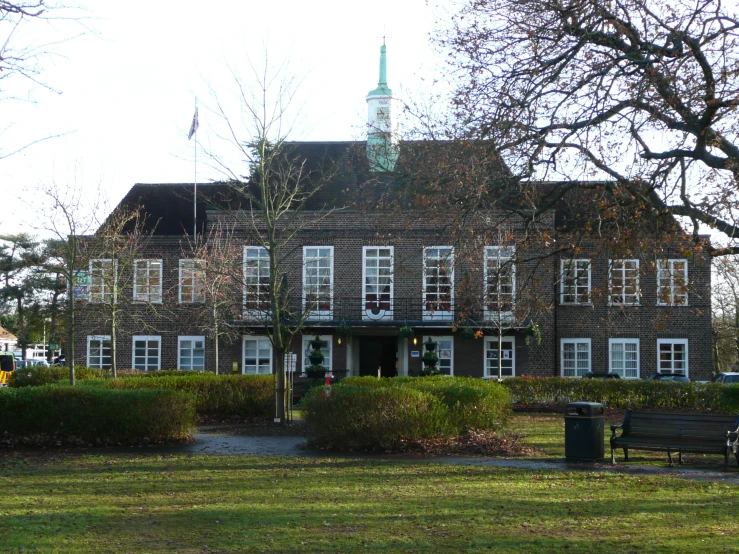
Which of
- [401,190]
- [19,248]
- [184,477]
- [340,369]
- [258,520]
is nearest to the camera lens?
[258,520]

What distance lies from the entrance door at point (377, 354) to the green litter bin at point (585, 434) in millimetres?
20979

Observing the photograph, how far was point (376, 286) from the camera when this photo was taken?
109 ft

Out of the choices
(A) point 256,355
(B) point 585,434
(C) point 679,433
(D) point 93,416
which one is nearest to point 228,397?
(D) point 93,416

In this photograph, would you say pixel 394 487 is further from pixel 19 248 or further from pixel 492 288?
pixel 19 248

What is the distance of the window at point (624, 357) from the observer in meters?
33.6

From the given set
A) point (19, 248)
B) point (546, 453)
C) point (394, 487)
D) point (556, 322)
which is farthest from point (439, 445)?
point (19, 248)

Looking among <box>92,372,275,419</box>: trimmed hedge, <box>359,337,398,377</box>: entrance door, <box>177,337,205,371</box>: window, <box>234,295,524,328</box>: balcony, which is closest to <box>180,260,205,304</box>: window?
<box>177,337,205,371</box>: window

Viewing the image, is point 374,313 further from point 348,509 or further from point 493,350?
point 348,509

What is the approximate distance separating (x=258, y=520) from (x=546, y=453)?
281 inches

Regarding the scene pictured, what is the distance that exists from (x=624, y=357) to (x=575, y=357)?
190 centimetres

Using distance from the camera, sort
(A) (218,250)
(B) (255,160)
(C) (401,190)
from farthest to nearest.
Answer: (A) (218,250) < (B) (255,160) < (C) (401,190)

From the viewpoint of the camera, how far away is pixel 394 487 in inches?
419

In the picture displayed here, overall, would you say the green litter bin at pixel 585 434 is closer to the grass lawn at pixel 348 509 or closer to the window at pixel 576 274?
the grass lawn at pixel 348 509

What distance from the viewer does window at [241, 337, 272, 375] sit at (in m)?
33.7
